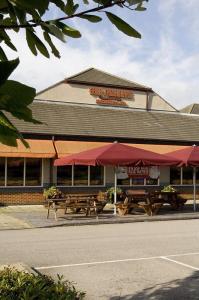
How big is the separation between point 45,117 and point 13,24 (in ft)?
83.3

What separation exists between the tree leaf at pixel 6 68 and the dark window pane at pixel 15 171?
23.0 m

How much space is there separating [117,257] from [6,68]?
955 centimetres

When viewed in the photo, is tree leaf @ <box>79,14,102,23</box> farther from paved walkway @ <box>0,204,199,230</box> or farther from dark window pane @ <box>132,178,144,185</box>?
dark window pane @ <box>132,178,144,185</box>

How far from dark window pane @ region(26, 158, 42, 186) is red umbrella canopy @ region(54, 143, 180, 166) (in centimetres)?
470

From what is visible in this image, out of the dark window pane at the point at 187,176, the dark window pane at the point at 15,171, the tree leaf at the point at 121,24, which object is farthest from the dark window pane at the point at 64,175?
the tree leaf at the point at 121,24

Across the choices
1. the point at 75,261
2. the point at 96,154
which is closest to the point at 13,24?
the point at 75,261

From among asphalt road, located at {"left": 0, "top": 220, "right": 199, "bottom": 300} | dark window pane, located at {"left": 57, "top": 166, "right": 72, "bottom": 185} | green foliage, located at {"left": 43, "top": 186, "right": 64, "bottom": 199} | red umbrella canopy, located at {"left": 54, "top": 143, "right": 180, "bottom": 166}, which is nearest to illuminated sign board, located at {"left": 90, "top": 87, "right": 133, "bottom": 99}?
dark window pane, located at {"left": 57, "top": 166, "right": 72, "bottom": 185}

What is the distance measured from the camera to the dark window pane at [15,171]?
23.9m

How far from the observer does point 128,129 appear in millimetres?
28312

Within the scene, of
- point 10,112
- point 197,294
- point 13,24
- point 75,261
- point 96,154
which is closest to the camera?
point 10,112

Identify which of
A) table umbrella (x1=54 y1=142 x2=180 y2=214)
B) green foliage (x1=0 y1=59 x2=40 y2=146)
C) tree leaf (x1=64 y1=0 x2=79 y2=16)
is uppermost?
table umbrella (x1=54 y1=142 x2=180 y2=214)

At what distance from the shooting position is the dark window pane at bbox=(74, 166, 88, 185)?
25.7 meters

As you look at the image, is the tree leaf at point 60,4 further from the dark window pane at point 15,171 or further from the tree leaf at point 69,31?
the dark window pane at point 15,171

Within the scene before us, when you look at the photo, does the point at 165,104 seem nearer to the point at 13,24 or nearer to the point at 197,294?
the point at 197,294
